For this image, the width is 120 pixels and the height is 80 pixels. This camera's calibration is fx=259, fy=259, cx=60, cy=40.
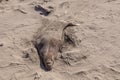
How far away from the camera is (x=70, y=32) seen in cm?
457

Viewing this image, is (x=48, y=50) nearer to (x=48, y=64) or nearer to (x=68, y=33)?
(x=48, y=64)

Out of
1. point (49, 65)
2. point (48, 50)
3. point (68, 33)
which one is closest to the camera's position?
point (49, 65)

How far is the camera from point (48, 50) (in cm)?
410

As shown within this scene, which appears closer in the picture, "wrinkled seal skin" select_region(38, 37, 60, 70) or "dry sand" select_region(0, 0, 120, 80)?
"dry sand" select_region(0, 0, 120, 80)

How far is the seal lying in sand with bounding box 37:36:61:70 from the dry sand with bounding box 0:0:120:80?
9 centimetres

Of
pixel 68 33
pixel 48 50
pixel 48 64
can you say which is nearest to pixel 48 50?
pixel 48 50

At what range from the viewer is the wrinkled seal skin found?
3.91 meters

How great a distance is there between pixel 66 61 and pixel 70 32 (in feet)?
2.57

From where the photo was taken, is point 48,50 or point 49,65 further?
point 48,50

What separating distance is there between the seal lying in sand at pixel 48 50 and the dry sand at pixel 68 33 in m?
0.09

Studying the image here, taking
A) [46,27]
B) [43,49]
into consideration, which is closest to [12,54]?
[43,49]

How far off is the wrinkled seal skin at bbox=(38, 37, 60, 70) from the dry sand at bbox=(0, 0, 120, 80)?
0.30ft

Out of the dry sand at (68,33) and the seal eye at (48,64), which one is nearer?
the dry sand at (68,33)

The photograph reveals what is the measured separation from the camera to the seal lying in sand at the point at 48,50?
12.9 feet
